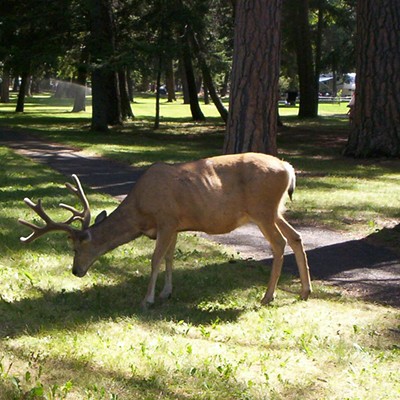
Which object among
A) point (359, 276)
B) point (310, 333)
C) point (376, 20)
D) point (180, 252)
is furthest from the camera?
point (376, 20)

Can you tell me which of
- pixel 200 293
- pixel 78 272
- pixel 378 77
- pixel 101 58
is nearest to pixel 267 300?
pixel 200 293

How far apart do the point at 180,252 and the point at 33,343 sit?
153 inches

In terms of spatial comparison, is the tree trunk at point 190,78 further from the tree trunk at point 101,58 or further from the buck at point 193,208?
the buck at point 193,208

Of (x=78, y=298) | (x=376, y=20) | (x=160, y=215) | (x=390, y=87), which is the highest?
(x=376, y=20)

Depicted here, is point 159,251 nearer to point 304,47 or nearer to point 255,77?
point 255,77

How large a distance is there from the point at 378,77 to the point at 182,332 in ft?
46.3

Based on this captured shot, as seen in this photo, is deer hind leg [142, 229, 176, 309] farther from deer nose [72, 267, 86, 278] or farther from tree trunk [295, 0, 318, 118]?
tree trunk [295, 0, 318, 118]

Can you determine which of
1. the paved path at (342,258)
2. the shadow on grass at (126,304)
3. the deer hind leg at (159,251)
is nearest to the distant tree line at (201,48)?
the paved path at (342,258)

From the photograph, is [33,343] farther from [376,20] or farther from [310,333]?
[376,20]

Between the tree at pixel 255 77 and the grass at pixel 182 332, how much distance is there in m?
3.48

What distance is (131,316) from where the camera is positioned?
6.89 m

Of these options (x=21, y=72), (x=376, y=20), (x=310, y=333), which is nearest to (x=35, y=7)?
(x=21, y=72)

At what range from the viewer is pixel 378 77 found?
758 inches

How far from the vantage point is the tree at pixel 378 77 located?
19000mm
